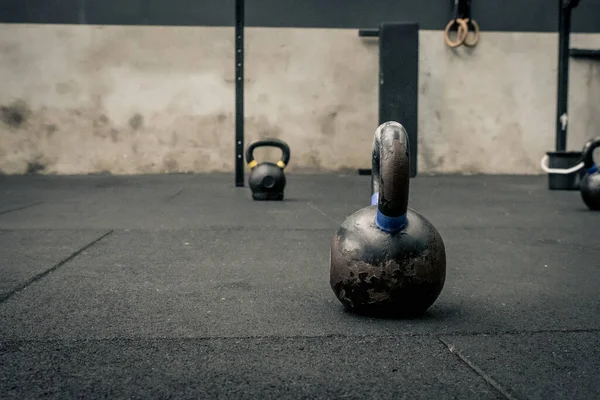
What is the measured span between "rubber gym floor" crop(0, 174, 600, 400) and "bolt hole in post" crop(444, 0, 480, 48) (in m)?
6.35

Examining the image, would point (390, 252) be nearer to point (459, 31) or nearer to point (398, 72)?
point (398, 72)

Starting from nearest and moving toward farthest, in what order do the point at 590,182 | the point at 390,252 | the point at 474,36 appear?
1. the point at 390,252
2. the point at 590,182
3. the point at 474,36

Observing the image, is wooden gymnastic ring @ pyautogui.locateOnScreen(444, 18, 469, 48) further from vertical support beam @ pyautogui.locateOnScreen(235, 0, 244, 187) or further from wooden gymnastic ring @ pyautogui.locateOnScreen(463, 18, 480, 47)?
vertical support beam @ pyautogui.locateOnScreen(235, 0, 244, 187)

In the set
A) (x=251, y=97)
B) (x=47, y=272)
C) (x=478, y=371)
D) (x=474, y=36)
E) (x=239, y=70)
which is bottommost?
→ (x=47, y=272)

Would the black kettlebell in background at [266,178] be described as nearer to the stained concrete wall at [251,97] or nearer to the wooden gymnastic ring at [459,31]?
the stained concrete wall at [251,97]

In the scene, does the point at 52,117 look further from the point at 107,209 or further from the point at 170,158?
the point at 107,209

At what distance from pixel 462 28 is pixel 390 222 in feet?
32.4

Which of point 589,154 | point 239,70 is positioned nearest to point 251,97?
point 239,70

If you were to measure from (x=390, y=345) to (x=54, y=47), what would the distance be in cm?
1051

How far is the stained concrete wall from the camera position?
11.7 meters

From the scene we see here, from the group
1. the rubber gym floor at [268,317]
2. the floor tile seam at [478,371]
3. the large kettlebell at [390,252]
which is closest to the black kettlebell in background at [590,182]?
the rubber gym floor at [268,317]

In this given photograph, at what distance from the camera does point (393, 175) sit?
262cm

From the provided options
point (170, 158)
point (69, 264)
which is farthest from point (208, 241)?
point (170, 158)

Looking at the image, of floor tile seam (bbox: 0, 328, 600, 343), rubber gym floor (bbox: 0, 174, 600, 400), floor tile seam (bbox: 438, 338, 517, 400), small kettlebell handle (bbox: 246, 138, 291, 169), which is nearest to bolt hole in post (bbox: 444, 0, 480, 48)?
small kettlebell handle (bbox: 246, 138, 291, 169)
